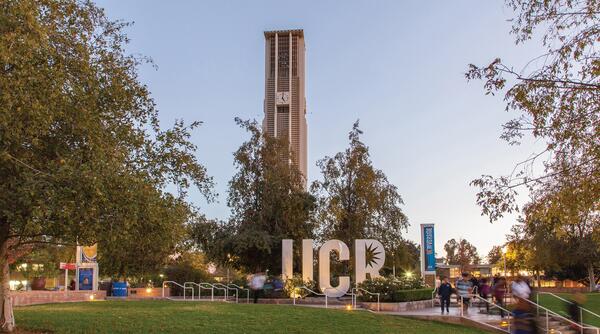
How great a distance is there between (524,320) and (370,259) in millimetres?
18027

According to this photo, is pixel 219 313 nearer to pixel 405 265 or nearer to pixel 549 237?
pixel 405 265

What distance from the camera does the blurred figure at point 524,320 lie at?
11758mm

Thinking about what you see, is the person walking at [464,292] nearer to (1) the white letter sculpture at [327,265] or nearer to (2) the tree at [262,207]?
(1) the white letter sculpture at [327,265]

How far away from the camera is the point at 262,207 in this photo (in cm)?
4194

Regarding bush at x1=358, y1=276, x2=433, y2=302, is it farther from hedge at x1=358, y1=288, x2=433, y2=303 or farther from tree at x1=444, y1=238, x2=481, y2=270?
tree at x1=444, y1=238, x2=481, y2=270

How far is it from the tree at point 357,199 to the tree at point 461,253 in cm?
6205

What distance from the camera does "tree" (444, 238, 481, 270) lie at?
348ft

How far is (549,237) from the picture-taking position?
53.8 metres

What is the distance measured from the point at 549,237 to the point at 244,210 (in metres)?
28.5

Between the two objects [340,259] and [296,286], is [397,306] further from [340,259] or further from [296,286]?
[296,286]

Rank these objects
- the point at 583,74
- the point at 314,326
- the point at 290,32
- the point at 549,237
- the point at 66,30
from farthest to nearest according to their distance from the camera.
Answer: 1. the point at 290,32
2. the point at 549,237
3. the point at 314,326
4. the point at 66,30
5. the point at 583,74

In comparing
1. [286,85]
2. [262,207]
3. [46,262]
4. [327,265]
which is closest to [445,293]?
[327,265]

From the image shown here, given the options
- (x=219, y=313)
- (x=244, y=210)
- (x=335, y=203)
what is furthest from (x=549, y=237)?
(x=219, y=313)

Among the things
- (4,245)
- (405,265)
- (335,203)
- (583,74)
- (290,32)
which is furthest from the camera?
(290,32)
